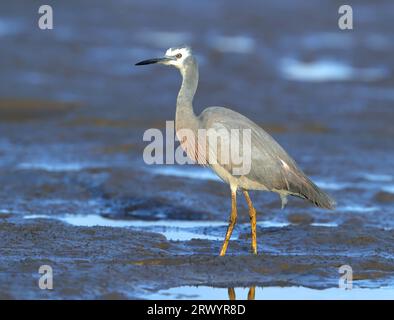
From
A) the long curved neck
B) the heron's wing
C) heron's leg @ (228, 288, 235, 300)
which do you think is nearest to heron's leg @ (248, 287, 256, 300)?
heron's leg @ (228, 288, 235, 300)

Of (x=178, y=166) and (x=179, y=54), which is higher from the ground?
(x=179, y=54)

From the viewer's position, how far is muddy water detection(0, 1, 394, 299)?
8000 mm

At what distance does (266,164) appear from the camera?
27.6 feet

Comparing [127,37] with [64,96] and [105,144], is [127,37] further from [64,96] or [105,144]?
[105,144]

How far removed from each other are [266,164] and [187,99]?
0.99 meters

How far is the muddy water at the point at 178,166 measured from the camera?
26.2 ft

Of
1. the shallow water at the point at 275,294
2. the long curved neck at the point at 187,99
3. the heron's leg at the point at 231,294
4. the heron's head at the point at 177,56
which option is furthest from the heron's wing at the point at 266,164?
the heron's leg at the point at 231,294

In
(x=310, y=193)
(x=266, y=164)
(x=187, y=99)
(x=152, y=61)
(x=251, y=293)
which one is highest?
(x=152, y=61)

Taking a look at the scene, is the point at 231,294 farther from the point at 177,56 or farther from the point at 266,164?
the point at 177,56

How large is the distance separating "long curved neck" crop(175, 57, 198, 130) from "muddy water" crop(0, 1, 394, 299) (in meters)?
1.24

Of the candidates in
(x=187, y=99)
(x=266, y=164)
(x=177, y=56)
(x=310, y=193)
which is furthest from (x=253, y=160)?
(x=177, y=56)

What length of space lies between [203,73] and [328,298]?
10763 mm

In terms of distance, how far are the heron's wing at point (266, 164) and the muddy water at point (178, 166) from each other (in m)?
0.62

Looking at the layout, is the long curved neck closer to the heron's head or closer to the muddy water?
the heron's head
